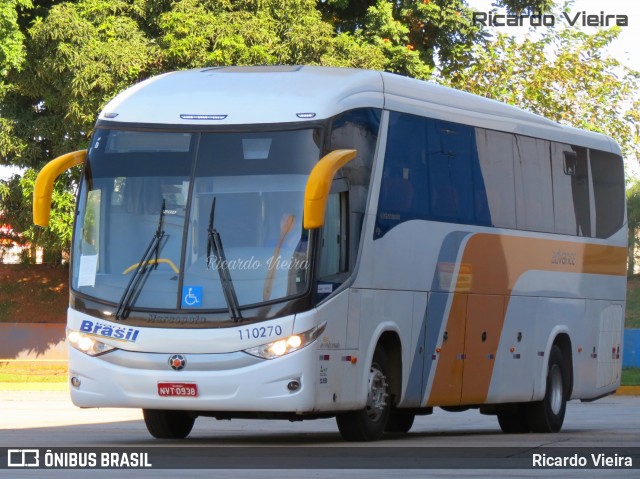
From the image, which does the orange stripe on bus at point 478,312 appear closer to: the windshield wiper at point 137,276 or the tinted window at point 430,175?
the tinted window at point 430,175

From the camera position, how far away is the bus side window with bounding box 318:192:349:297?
14641 mm

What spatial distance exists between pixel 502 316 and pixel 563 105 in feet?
75.6

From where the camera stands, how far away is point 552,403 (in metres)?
20.0

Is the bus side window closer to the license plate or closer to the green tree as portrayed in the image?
the license plate

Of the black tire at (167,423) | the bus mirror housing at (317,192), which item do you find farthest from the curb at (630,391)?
the bus mirror housing at (317,192)

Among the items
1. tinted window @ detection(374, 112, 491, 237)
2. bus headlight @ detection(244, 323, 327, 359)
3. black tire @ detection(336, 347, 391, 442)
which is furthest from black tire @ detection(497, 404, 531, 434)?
bus headlight @ detection(244, 323, 327, 359)

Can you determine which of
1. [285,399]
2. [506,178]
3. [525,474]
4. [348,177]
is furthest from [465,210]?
[525,474]

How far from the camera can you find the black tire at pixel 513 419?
19859 mm

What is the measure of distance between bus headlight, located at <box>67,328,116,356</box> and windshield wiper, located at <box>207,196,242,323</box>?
1.27 m

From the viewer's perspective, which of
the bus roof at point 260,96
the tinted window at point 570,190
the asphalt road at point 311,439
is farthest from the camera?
the tinted window at point 570,190

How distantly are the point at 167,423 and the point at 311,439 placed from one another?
1587mm

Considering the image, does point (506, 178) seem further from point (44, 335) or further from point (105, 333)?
point (44, 335)

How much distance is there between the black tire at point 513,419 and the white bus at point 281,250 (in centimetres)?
189

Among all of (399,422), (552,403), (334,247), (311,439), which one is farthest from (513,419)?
(334,247)
